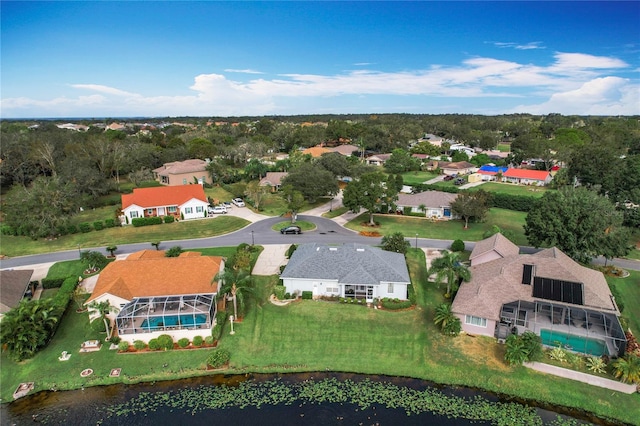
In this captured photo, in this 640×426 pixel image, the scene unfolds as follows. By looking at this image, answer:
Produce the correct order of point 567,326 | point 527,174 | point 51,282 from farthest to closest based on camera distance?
point 527,174
point 51,282
point 567,326

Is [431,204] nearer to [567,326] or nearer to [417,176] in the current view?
[567,326]

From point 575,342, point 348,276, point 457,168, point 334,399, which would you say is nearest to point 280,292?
point 348,276

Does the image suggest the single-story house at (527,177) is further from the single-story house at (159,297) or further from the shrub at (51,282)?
the shrub at (51,282)

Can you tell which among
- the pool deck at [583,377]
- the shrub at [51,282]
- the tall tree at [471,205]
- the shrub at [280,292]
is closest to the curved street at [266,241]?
the tall tree at [471,205]

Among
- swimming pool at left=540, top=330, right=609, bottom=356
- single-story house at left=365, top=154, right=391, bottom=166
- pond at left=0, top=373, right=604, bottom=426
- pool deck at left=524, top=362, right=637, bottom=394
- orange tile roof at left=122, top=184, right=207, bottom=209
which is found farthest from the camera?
single-story house at left=365, top=154, right=391, bottom=166

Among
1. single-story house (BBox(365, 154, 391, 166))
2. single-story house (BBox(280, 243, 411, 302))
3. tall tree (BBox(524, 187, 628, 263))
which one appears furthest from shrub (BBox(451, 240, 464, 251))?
single-story house (BBox(365, 154, 391, 166))

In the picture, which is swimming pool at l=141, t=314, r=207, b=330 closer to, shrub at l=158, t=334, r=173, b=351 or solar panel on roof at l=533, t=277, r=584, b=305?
shrub at l=158, t=334, r=173, b=351
